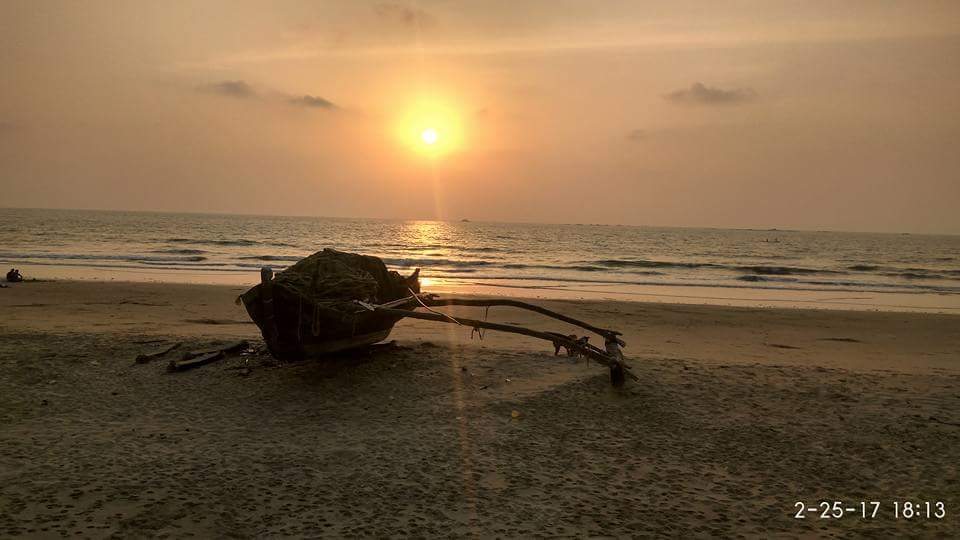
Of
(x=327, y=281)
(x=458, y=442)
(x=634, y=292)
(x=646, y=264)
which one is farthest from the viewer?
(x=646, y=264)

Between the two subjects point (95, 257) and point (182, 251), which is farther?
point (182, 251)

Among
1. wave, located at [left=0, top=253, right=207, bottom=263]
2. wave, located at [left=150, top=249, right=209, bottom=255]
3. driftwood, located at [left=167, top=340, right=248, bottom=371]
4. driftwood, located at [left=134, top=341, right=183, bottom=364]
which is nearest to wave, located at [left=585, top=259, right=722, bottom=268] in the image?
wave, located at [left=0, top=253, right=207, bottom=263]

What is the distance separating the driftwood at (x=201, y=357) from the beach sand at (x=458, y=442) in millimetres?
188

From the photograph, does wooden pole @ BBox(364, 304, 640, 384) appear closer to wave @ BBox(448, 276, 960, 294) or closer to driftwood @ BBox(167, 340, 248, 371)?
driftwood @ BBox(167, 340, 248, 371)

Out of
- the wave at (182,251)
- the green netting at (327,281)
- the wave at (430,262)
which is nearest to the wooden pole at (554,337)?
the green netting at (327,281)

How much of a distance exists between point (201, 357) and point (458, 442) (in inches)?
158

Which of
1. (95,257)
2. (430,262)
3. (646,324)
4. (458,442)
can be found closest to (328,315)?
(458,442)

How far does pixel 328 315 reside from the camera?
7250mm

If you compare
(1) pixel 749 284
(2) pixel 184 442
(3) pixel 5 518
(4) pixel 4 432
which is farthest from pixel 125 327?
(1) pixel 749 284

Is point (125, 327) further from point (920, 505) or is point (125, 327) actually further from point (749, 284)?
point (749, 284)

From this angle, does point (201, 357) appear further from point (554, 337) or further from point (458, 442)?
point (554, 337)

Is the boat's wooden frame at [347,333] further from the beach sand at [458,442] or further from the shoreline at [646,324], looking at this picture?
the shoreline at [646,324]

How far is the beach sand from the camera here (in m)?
4.29

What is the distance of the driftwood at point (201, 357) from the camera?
7.57m
